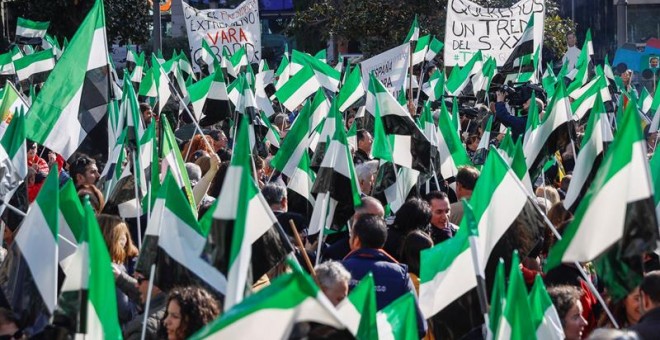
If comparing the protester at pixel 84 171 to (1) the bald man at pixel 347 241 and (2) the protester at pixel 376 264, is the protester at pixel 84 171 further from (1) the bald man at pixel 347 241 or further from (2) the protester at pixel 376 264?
(2) the protester at pixel 376 264

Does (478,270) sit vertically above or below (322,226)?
above

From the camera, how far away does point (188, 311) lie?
5637 mm

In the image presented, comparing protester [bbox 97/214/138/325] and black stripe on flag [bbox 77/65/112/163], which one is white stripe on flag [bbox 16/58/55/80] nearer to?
black stripe on flag [bbox 77/65/112/163]

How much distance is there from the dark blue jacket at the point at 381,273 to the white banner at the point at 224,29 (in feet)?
42.1

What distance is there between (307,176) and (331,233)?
2.88ft

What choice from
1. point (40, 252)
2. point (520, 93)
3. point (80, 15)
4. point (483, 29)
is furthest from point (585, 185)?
point (80, 15)

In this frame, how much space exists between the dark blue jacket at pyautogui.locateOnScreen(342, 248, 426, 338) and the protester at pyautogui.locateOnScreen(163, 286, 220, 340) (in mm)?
1231

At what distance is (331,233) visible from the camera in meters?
8.70

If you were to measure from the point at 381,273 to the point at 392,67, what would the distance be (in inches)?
299

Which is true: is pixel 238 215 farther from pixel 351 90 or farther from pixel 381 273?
pixel 351 90

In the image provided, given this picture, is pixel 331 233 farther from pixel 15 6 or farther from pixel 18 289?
pixel 15 6

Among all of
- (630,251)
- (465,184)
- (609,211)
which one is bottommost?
(465,184)

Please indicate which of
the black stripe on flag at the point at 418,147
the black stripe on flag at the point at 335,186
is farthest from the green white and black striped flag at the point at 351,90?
the black stripe on flag at the point at 335,186

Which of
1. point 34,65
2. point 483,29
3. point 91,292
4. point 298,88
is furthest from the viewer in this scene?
point 483,29
